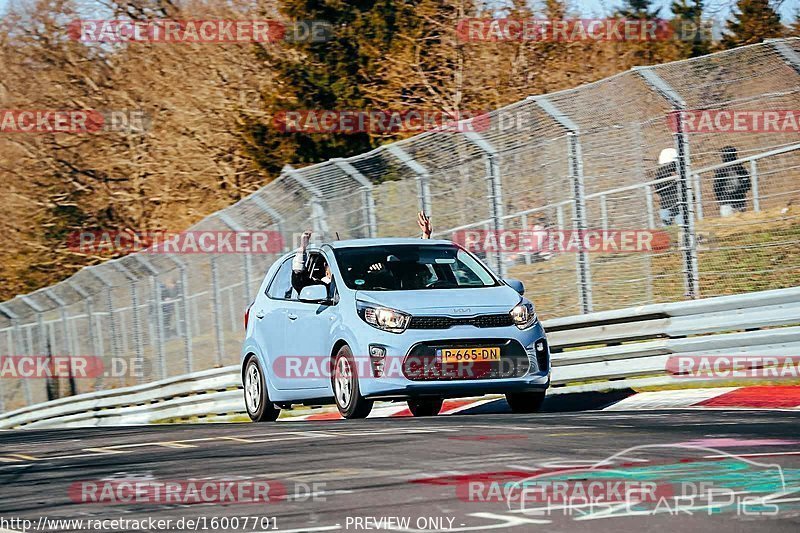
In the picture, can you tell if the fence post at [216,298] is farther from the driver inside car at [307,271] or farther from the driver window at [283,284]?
the driver inside car at [307,271]

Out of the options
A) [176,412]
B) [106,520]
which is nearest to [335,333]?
[106,520]

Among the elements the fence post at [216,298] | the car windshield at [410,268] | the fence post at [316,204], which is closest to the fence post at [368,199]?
the fence post at [316,204]

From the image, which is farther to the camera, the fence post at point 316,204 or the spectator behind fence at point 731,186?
the fence post at point 316,204

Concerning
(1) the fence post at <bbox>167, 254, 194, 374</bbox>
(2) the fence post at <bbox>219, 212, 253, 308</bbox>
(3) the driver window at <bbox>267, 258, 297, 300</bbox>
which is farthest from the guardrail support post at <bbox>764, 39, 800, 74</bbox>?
(1) the fence post at <bbox>167, 254, 194, 374</bbox>

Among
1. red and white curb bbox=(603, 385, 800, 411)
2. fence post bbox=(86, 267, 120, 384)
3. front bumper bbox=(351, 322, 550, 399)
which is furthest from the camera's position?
fence post bbox=(86, 267, 120, 384)

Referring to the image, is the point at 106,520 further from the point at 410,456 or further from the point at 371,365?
the point at 371,365

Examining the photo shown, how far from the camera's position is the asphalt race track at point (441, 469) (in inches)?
240

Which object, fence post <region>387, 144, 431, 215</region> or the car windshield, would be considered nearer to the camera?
the car windshield

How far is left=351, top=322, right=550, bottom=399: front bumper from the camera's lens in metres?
12.0

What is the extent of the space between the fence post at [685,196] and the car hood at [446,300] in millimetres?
1918

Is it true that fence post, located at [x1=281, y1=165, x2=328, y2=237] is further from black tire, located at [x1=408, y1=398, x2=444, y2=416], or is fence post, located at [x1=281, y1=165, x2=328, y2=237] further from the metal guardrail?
the metal guardrail

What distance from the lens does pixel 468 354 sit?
12117 mm

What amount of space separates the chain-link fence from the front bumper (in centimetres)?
242

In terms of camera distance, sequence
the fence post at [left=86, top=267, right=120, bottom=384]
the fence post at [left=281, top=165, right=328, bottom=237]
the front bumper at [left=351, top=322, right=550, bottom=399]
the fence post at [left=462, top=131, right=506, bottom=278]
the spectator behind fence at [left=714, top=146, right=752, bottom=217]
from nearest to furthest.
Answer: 1. the front bumper at [left=351, top=322, right=550, bottom=399]
2. the spectator behind fence at [left=714, top=146, right=752, bottom=217]
3. the fence post at [left=462, top=131, right=506, bottom=278]
4. the fence post at [left=281, top=165, right=328, bottom=237]
5. the fence post at [left=86, top=267, right=120, bottom=384]
